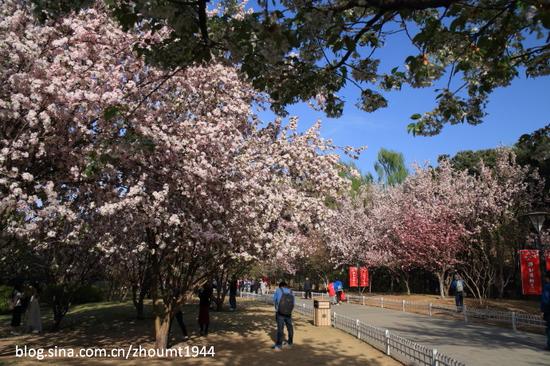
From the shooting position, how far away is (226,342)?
13414 millimetres

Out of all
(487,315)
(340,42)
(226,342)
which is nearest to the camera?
(340,42)

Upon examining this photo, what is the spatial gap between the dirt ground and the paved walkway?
7.01ft

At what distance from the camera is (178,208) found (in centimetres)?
1081

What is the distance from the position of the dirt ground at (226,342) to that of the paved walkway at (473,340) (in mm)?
2137

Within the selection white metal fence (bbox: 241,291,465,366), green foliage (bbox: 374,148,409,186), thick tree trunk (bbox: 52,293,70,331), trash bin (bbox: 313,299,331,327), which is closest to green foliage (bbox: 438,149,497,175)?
green foliage (bbox: 374,148,409,186)

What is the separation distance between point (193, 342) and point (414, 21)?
1063 cm

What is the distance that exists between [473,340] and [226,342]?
744 centimetres

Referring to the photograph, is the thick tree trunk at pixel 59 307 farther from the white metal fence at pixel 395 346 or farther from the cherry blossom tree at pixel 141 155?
the white metal fence at pixel 395 346

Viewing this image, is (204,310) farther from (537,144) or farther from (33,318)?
(537,144)

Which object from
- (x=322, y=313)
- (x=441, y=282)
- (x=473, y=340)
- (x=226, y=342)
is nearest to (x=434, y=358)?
(x=473, y=340)

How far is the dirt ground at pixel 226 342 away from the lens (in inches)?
421

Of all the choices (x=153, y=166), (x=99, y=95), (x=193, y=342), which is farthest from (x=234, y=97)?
(x=193, y=342)

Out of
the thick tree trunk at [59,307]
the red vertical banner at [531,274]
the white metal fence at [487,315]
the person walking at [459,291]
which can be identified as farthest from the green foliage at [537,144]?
the thick tree trunk at [59,307]

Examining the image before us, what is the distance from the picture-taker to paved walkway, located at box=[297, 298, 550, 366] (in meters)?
10.9
